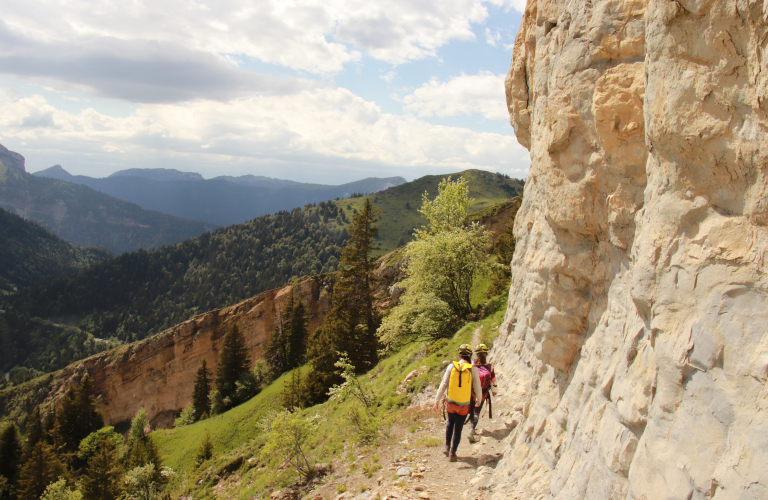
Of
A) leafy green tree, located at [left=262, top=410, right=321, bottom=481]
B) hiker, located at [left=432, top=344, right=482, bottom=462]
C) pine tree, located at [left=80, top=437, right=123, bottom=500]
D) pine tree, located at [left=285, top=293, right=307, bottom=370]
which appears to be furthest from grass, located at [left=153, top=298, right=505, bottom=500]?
pine tree, located at [left=285, top=293, right=307, bottom=370]

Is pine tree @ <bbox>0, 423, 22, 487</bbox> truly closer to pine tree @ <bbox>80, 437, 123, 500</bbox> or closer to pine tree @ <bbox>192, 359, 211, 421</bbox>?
pine tree @ <bbox>192, 359, 211, 421</bbox>

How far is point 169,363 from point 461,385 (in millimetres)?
80473

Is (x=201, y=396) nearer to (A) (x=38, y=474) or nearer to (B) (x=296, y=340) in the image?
(B) (x=296, y=340)

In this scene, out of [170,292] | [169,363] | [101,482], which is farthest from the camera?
[170,292]

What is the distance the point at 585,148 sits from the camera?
7.06 meters

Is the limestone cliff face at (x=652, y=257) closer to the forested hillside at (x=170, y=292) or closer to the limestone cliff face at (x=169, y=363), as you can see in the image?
the limestone cliff face at (x=169, y=363)

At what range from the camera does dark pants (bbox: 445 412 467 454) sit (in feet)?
29.8

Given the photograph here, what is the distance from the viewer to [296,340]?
54.3 meters

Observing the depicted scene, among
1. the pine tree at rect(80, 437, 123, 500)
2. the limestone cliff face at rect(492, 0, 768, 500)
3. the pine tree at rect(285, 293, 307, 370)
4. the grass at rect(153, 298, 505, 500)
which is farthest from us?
the pine tree at rect(285, 293, 307, 370)

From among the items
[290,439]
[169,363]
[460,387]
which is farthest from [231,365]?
[460,387]

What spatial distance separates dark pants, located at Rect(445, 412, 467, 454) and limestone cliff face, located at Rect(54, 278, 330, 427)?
64.7m

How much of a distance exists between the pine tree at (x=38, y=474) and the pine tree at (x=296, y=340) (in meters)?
24.5

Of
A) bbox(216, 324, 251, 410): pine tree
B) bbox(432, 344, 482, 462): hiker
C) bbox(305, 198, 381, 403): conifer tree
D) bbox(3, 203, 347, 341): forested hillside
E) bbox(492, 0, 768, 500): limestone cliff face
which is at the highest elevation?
bbox(492, 0, 768, 500): limestone cliff face

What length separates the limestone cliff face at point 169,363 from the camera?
7331 cm
